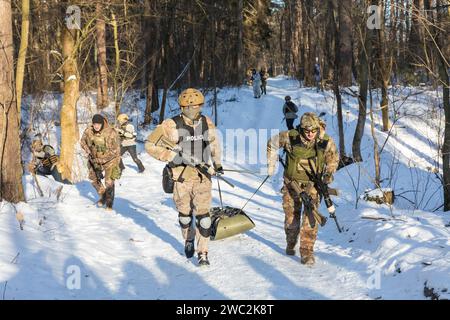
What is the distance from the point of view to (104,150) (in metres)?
8.41

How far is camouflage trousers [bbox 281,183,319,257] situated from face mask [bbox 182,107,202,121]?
1.45 m

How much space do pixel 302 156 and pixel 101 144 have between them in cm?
422

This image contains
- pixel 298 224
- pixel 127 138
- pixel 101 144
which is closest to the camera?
pixel 298 224

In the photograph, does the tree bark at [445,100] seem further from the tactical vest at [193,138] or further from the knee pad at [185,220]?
the knee pad at [185,220]

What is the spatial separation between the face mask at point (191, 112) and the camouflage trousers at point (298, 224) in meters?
1.45

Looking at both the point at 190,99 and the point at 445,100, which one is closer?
the point at 190,99

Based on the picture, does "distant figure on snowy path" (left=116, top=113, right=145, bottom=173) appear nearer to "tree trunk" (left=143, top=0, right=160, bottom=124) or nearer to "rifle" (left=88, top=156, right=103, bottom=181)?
"rifle" (left=88, top=156, right=103, bottom=181)

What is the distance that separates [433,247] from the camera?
5211 millimetres

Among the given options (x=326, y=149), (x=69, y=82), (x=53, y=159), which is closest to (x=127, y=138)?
(x=53, y=159)

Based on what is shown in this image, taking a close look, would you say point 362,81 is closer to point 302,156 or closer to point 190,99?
point 302,156

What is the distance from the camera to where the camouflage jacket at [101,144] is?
27.3ft
